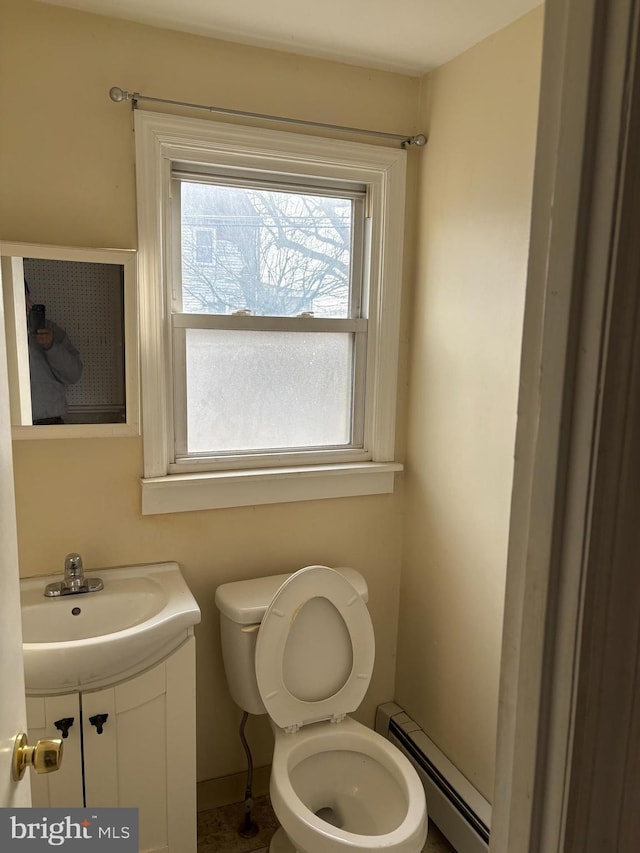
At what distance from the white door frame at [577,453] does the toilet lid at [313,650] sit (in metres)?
1.29

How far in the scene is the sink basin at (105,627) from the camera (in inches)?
56.6

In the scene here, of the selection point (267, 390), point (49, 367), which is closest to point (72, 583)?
point (49, 367)

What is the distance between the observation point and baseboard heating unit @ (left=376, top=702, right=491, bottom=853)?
1.78 metres

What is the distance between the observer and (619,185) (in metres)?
0.41

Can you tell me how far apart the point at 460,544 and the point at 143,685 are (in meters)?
1.01

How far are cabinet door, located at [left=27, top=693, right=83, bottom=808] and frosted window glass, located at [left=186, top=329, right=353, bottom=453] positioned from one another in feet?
2.63

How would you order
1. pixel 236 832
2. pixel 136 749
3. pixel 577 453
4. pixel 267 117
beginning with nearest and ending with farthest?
pixel 577 453 < pixel 136 749 < pixel 267 117 < pixel 236 832

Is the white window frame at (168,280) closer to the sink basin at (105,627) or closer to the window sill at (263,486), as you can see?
the window sill at (263,486)

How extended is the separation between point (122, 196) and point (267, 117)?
49 centimetres

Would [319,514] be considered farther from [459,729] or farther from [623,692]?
[623,692]

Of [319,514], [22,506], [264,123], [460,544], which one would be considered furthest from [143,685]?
[264,123]

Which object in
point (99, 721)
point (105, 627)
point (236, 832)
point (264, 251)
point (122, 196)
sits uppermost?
point (122, 196)

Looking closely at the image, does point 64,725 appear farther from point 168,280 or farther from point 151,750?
point 168,280

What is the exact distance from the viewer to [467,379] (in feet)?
6.13
